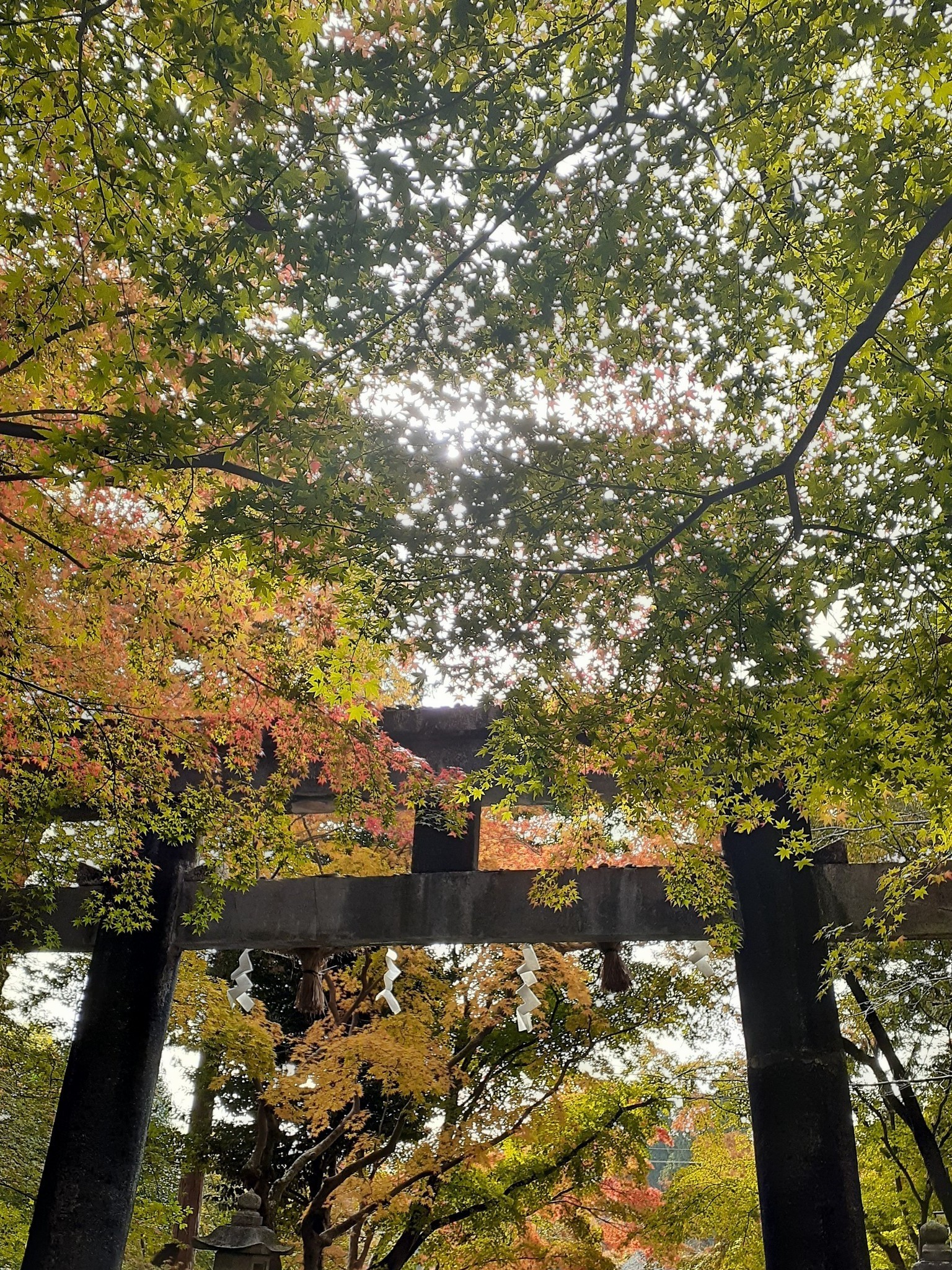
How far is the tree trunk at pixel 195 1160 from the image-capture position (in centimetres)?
1177

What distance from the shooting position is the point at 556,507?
387 centimetres

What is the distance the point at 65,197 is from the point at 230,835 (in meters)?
4.21

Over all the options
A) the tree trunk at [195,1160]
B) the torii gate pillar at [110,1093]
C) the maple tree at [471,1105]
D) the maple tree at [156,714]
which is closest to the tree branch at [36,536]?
the maple tree at [156,714]

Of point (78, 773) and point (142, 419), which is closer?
point (142, 419)

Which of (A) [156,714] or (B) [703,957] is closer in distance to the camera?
(A) [156,714]

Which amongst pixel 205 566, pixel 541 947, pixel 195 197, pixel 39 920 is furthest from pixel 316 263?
pixel 541 947

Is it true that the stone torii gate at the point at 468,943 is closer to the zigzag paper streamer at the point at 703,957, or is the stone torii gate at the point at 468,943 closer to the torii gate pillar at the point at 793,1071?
the torii gate pillar at the point at 793,1071

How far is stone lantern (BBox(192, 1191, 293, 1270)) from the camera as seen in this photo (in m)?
6.41

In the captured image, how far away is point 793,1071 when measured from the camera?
214 inches

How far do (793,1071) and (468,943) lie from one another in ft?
7.43

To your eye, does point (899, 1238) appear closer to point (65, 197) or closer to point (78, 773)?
point (78, 773)

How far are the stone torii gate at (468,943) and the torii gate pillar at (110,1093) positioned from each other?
0.01 meters

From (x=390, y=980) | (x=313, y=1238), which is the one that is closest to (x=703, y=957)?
(x=390, y=980)

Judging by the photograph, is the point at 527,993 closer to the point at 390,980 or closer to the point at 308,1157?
the point at 390,980
